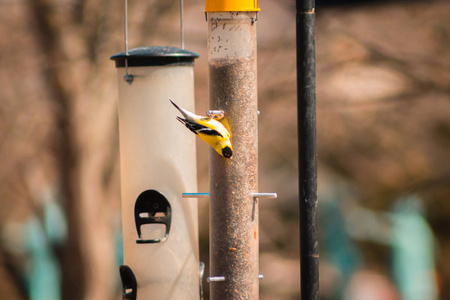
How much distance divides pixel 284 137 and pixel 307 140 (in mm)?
2768

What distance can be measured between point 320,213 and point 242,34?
2765mm

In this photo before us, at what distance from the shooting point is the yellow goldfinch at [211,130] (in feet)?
10.9

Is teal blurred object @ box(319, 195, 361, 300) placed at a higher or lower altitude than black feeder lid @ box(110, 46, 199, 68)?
lower

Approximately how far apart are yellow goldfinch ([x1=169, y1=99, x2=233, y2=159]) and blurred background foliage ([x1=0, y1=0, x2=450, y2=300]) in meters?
2.50

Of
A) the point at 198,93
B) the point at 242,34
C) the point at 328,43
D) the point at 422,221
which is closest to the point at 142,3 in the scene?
the point at 198,93

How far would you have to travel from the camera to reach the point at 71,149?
19.5 ft

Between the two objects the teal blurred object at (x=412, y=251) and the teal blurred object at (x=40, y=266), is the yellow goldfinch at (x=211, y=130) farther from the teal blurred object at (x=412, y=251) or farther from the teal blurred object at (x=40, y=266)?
the teal blurred object at (x=40, y=266)

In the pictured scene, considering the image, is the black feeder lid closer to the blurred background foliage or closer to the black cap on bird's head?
the black cap on bird's head

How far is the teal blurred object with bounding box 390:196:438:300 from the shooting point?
5.79 m

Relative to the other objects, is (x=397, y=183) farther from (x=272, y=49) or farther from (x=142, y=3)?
(x=142, y=3)

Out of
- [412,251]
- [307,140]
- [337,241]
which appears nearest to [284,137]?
[337,241]

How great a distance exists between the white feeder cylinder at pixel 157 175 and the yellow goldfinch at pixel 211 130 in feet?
1.81

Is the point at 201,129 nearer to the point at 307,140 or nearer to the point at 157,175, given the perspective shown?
the point at 307,140

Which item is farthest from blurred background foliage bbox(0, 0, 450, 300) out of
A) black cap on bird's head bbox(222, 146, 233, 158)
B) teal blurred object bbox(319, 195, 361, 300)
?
black cap on bird's head bbox(222, 146, 233, 158)
